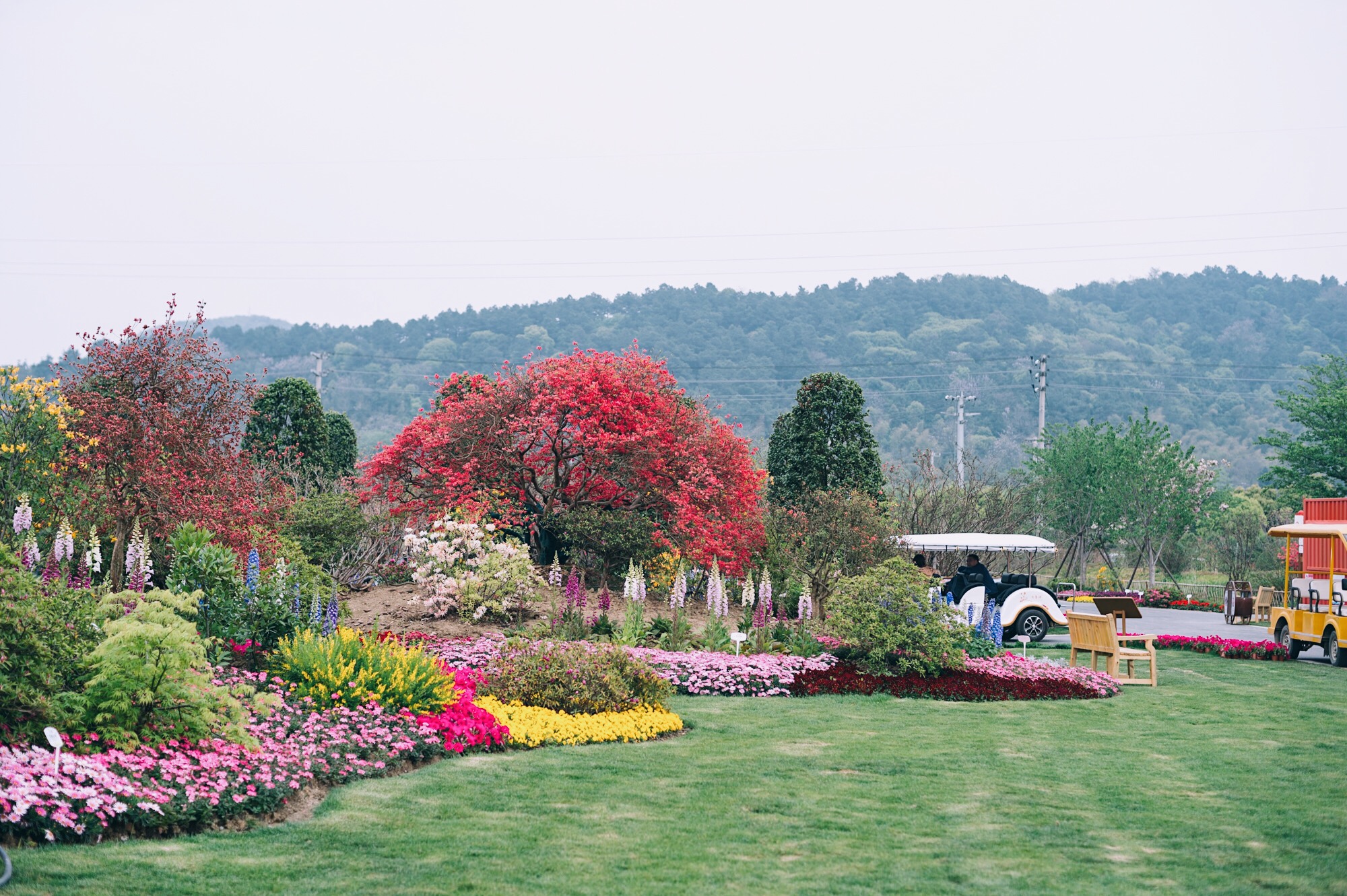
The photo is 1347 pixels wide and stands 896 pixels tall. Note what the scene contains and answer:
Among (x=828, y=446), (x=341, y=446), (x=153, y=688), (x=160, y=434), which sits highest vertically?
(x=341, y=446)

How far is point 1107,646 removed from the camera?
13195 mm

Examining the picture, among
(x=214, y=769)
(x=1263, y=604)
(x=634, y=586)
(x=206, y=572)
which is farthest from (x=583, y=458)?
(x=1263, y=604)

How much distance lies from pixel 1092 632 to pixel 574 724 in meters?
7.49

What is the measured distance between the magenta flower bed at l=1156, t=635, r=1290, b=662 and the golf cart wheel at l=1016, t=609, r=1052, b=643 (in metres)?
1.84

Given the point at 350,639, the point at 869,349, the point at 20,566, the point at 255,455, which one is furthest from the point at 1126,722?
the point at 869,349

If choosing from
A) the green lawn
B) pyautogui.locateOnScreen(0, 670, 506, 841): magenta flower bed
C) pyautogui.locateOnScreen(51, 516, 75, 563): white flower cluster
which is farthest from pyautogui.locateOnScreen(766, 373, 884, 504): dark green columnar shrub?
pyautogui.locateOnScreen(51, 516, 75, 563): white flower cluster

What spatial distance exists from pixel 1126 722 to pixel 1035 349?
62354 mm

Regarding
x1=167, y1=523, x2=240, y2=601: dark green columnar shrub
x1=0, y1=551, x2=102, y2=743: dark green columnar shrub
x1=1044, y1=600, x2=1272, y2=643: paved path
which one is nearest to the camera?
x1=0, y1=551, x2=102, y2=743: dark green columnar shrub

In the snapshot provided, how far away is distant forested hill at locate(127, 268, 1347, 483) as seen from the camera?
62938 millimetres

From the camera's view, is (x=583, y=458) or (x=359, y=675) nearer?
(x=359, y=675)

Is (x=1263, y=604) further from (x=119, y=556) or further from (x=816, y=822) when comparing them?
(x=119, y=556)

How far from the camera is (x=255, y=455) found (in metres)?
21.3

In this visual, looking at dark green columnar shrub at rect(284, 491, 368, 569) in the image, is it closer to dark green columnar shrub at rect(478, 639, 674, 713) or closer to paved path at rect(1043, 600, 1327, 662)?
dark green columnar shrub at rect(478, 639, 674, 713)

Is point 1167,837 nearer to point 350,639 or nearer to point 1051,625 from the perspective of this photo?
point 350,639
